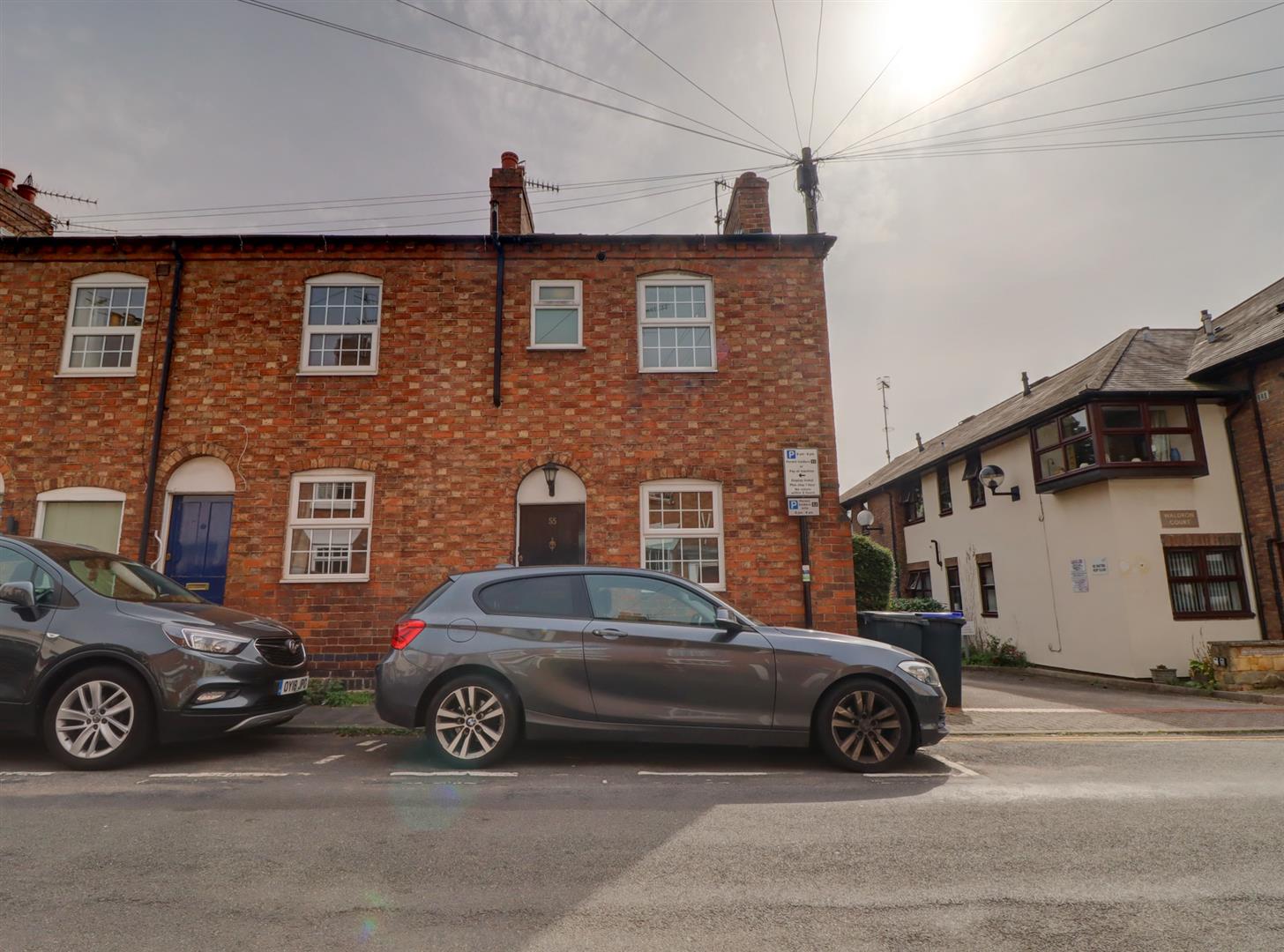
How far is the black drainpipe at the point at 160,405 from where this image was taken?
981 cm

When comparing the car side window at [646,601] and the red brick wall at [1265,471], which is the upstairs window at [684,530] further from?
the red brick wall at [1265,471]

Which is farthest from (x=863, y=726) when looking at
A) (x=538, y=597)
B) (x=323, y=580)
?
(x=323, y=580)

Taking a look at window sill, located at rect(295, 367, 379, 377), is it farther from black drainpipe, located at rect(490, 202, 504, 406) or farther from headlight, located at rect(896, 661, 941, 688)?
headlight, located at rect(896, 661, 941, 688)

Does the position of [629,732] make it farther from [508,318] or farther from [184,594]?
[508,318]

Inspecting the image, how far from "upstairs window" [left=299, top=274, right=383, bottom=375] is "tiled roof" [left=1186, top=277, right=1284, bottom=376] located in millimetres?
16130

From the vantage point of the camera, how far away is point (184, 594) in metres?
6.87

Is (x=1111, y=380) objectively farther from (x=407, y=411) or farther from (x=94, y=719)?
(x=94, y=719)

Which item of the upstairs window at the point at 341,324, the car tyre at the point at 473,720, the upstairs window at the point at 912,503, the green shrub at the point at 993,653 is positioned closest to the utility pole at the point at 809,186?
the upstairs window at the point at 341,324

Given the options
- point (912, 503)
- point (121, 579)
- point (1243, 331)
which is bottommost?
point (121, 579)

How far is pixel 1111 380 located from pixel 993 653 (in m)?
7.45

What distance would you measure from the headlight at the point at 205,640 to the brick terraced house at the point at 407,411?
372 centimetres

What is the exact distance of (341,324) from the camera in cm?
1062

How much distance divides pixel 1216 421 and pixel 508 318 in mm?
14450

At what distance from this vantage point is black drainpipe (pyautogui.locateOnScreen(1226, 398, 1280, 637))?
1354 cm
